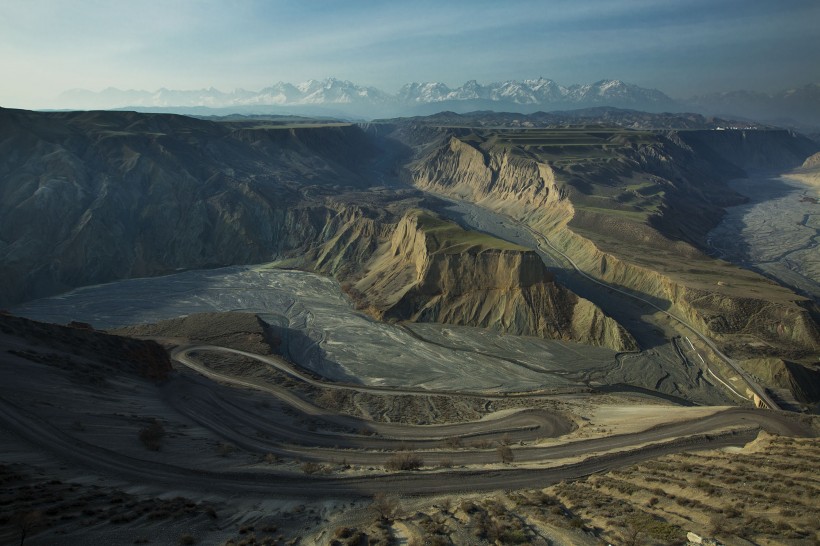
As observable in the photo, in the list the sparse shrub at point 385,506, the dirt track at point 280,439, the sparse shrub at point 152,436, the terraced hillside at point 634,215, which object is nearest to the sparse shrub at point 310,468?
the dirt track at point 280,439

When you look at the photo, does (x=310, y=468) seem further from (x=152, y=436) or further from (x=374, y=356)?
(x=374, y=356)

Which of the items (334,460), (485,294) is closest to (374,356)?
(485,294)

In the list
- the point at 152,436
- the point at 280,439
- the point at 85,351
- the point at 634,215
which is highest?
the point at 634,215

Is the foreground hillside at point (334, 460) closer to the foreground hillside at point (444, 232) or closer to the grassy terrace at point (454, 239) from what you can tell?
the foreground hillside at point (444, 232)

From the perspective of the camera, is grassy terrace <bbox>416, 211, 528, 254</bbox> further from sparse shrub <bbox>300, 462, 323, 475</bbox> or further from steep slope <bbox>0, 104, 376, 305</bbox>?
sparse shrub <bbox>300, 462, 323, 475</bbox>

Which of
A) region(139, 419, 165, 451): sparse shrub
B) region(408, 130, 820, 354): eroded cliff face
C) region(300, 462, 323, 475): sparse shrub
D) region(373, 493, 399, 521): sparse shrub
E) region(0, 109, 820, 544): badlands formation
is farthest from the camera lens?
region(408, 130, 820, 354): eroded cliff face

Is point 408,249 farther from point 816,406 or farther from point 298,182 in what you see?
point 298,182

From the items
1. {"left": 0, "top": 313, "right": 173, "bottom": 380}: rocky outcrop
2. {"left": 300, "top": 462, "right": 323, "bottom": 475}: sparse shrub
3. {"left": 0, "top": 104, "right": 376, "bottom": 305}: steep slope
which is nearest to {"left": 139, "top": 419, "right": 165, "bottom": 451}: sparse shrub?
{"left": 0, "top": 313, "right": 173, "bottom": 380}: rocky outcrop
